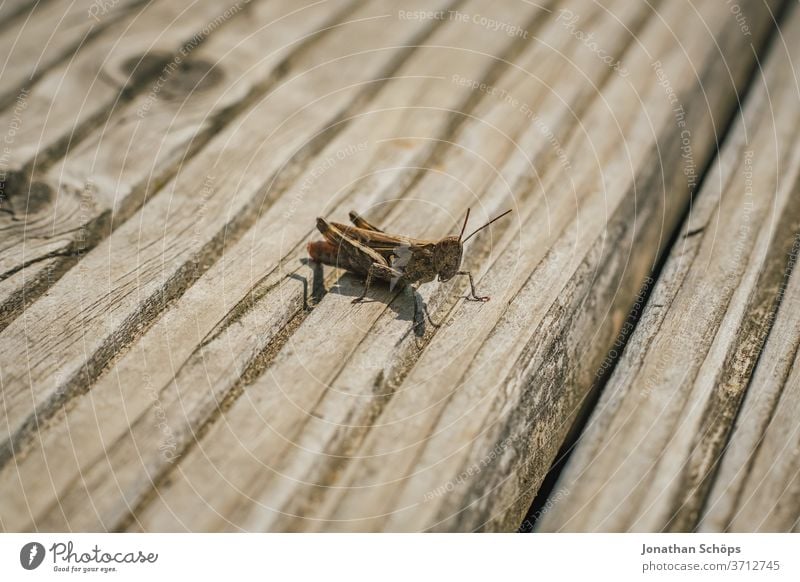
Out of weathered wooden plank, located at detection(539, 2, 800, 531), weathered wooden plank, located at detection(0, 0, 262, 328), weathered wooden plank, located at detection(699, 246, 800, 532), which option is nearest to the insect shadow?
weathered wooden plank, located at detection(539, 2, 800, 531)

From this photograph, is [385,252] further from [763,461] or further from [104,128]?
[763,461]

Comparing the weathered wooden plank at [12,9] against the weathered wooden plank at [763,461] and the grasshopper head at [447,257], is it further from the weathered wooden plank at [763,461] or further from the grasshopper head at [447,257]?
the weathered wooden plank at [763,461]

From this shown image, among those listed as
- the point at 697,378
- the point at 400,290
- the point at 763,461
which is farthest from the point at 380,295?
the point at 763,461

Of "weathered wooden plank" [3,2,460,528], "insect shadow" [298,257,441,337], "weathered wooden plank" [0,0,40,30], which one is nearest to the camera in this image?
"weathered wooden plank" [3,2,460,528]

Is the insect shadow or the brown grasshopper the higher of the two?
the brown grasshopper

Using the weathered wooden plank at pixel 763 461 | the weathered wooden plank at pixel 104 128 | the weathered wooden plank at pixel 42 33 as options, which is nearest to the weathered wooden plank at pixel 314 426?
the weathered wooden plank at pixel 763 461

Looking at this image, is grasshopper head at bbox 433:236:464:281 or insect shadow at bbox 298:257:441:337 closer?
insect shadow at bbox 298:257:441:337

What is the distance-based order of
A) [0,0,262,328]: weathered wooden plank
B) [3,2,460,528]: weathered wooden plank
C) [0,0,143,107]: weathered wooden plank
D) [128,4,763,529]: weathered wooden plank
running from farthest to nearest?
1. [0,0,143,107]: weathered wooden plank
2. [0,0,262,328]: weathered wooden plank
3. [3,2,460,528]: weathered wooden plank
4. [128,4,763,529]: weathered wooden plank

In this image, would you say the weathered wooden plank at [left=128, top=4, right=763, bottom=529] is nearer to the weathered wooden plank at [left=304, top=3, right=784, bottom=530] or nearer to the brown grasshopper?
the weathered wooden plank at [left=304, top=3, right=784, bottom=530]
